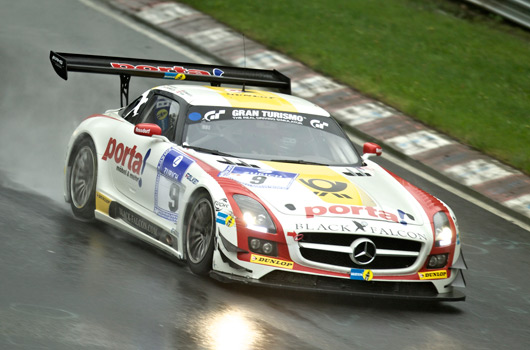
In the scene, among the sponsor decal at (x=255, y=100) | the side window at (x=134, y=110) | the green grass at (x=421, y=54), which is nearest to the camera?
the sponsor decal at (x=255, y=100)

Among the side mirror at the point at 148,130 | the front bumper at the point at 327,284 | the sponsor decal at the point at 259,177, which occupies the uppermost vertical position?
the side mirror at the point at 148,130

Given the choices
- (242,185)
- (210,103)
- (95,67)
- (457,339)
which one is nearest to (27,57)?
(95,67)

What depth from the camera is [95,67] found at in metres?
10.0

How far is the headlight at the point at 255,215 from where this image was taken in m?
7.38

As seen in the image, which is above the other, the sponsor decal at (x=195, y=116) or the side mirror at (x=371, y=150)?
the sponsor decal at (x=195, y=116)

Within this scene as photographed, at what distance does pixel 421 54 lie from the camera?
58.0ft

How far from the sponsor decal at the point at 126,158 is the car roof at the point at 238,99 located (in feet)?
2.13

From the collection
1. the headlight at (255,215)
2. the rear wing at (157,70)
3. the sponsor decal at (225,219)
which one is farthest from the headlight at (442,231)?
the rear wing at (157,70)

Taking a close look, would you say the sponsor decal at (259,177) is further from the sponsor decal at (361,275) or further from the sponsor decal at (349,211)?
the sponsor decal at (361,275)

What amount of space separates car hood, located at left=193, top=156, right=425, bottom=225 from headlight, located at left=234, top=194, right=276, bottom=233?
7 centimetres

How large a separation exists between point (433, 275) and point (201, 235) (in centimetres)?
175

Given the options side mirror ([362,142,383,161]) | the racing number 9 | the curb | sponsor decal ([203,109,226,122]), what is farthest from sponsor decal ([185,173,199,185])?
the curb

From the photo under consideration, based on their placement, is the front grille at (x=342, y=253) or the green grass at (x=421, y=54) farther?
the green grass at (x=421, y=54)

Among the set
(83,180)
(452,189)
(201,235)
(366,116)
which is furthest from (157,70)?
(366,116)
